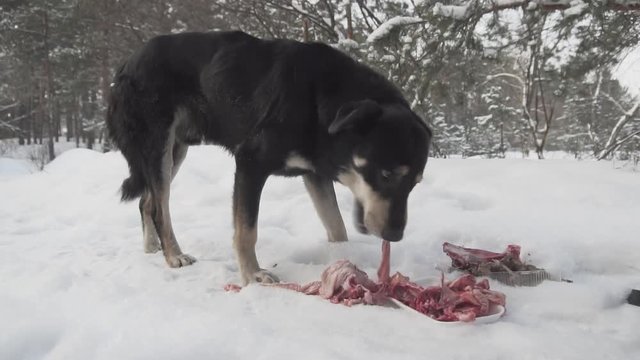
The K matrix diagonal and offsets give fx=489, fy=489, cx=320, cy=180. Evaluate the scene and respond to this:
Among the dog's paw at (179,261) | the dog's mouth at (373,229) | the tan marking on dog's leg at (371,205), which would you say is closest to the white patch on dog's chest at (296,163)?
the tan marking on dog's leg at (371,205)

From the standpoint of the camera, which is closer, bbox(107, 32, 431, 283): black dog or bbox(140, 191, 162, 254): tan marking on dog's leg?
bbox(107, 32, 431, 283): black dog

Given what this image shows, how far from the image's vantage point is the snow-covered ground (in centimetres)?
199

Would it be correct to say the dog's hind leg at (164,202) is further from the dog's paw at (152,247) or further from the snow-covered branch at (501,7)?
the snow-covered branch at (501,7)

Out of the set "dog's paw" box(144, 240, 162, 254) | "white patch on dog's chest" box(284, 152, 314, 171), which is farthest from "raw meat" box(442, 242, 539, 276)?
"dog's paw" box(144, 240, 162, 254)

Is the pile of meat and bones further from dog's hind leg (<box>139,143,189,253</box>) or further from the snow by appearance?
the snow

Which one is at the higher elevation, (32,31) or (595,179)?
(32,31)

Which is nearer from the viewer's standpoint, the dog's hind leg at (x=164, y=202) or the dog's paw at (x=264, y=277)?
the dog's paw at (x=264, y=277)

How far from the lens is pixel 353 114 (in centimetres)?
269

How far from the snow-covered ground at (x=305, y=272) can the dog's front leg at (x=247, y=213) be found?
0.61 ft

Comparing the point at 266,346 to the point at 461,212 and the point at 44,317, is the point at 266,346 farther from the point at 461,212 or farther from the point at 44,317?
the point at 461,212

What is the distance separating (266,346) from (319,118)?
1.60m

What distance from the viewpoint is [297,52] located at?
3420 millimetres

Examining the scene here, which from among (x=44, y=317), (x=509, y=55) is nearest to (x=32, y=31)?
(x=509, y=55)

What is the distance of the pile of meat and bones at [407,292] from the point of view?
232cm
